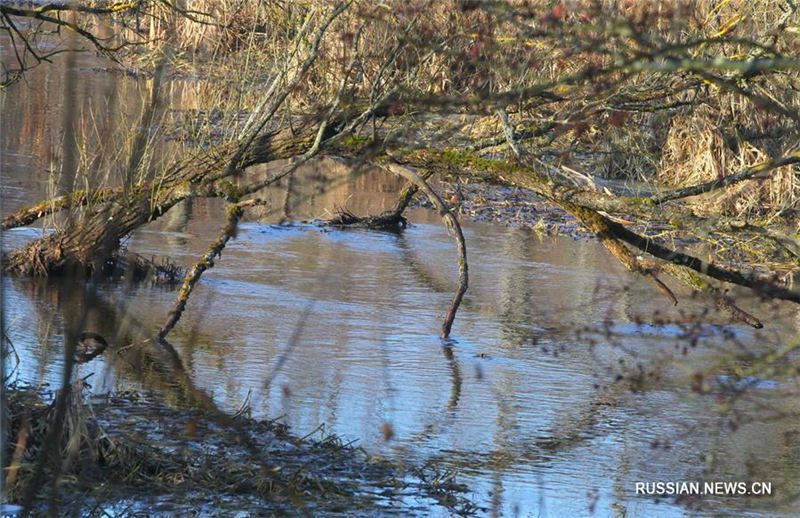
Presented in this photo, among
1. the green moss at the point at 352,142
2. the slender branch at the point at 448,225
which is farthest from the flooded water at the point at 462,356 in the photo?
the green moss at the point at 352,142

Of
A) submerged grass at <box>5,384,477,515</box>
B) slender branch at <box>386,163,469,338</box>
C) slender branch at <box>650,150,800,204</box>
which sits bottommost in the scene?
submerged grass at <box>5,384,477,515</box>

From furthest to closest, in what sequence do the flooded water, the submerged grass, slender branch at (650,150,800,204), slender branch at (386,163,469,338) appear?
slender branch at (386,163,469,338) → the flooded water → the submerged grass → slender branch at (650,150,800,204)

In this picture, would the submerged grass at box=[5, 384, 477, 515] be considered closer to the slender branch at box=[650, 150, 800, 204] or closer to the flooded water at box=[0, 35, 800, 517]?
the flooded water at box=[0, 35, 800, 517]

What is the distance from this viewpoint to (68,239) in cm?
960

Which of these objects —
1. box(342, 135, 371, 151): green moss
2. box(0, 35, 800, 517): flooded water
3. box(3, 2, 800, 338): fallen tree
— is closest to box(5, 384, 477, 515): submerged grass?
box(0, 35, 800, 517): flooded water

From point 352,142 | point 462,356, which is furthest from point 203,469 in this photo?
point 462,356

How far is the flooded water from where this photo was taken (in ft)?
21.1

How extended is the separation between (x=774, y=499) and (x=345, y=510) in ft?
7.95

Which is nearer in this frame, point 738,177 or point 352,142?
point 738,177

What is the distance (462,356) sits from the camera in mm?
8758

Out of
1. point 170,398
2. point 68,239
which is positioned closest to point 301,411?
point 170,398

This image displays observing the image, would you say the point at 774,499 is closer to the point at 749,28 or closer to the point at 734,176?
the point at 734,176

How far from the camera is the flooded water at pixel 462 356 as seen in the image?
643 cm

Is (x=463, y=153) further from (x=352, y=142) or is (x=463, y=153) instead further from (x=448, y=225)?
(x=448, y=225)
